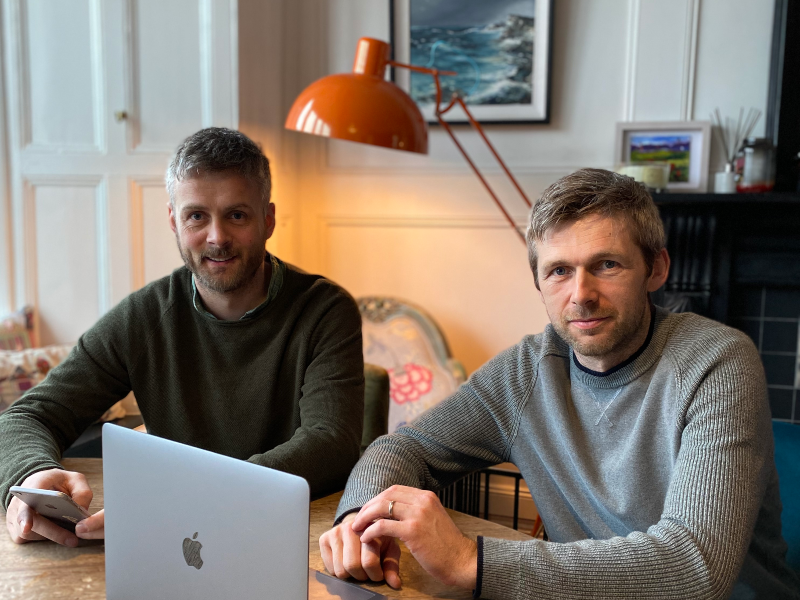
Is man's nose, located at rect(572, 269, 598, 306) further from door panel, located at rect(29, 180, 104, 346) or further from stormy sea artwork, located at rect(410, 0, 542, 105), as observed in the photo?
door panel, located at rect(29, 180, 104, 346)

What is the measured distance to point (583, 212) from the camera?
1.13 m

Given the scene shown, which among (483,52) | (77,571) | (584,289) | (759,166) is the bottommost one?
(77,571)

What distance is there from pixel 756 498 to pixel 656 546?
0.58 ft

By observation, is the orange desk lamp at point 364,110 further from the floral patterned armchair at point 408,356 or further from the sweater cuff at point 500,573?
the sweater cuff at point 500,573

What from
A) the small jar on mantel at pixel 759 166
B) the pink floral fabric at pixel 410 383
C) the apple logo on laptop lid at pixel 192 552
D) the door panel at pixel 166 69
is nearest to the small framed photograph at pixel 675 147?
the small jar on mantel at pixel 759 166

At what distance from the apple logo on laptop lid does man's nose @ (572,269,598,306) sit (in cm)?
65

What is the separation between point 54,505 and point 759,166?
2.31 m

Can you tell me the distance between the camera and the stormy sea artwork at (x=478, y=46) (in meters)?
2.80

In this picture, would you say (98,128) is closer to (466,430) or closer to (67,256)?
(67,256)

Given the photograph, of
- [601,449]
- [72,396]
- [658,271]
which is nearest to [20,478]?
[72,396]

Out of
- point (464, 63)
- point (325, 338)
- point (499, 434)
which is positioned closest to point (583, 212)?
point (499, 434)

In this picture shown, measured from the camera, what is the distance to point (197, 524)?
31.3 inches

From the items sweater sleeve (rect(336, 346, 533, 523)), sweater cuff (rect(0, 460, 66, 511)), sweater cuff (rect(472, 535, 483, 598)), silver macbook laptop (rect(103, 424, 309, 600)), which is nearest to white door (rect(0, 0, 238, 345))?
sweater cuff (rect(0, 460, 66, 511))

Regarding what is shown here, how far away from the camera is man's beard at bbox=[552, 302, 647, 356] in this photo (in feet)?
3.75
